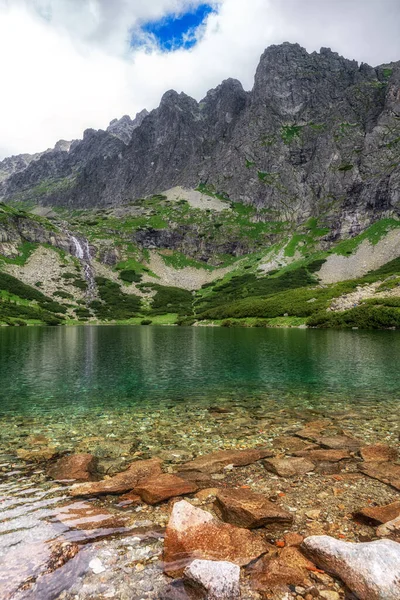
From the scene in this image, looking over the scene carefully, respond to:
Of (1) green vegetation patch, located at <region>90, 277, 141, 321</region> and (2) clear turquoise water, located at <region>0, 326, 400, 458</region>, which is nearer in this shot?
(2) clear turquoise water, located at <region>0, 326, 400, 458</region>

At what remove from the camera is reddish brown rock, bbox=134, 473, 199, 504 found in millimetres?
8914

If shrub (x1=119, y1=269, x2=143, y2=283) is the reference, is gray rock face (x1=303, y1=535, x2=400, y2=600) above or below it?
below

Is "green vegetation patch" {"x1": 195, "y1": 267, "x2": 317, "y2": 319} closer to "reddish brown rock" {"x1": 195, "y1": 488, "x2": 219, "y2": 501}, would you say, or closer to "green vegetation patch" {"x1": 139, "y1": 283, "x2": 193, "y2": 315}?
"green vegetation patch" {"x1": 139, "y1": 283, "x2": 193, "y2": 315}

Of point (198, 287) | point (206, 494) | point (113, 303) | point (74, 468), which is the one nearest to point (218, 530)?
point (206, 494)

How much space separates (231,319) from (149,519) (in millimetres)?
102905

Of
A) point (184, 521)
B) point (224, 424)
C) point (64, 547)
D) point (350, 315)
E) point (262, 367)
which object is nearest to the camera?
point (64, 547)

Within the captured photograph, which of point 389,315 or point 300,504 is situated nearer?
point 300,504

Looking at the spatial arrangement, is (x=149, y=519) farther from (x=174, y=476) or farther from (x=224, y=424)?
(x=224, y=424)

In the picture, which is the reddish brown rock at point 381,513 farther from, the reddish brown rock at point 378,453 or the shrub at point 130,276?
the shrub at point 130,276

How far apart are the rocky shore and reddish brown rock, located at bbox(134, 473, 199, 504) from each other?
0.10 ft

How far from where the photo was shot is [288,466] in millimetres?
11047

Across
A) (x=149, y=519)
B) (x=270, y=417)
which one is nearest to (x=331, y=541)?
(x=149, y=519)

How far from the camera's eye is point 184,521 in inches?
279

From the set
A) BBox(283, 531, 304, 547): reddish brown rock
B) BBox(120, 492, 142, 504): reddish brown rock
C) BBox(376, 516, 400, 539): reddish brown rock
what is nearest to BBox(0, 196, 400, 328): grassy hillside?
BBox(376, 516, 400, 539): reddish brown rock
